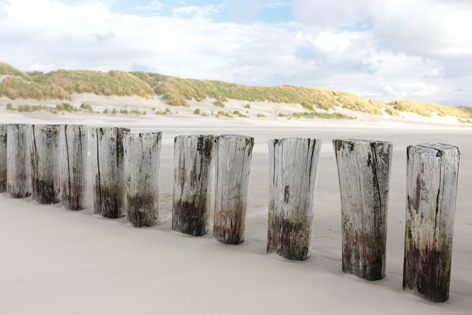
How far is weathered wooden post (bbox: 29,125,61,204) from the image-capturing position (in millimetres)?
3422

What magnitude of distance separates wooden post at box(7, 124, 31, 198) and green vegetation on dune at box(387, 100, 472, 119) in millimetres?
35361

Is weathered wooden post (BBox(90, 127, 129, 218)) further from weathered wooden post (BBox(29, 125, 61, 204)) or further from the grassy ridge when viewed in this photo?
the grassy ridge

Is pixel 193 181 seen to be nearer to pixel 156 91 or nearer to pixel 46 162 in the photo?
pixel 46 162

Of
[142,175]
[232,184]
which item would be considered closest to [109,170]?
[142,175]

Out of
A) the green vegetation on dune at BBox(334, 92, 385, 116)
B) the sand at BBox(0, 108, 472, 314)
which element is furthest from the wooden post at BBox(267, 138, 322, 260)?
the green vegetation on dune at BBox(334, 92, 385, 116)

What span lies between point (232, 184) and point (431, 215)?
1.26 m

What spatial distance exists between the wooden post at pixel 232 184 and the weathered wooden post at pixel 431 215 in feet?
3.51

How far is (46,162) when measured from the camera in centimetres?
343

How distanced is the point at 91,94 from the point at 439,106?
3725 centimetres

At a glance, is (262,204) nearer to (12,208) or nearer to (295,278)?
(295,278)

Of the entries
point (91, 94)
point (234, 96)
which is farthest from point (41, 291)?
point (234, 96)

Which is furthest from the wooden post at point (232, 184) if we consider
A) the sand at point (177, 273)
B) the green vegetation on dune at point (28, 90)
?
the green vegetation on dune at point (28, 90)

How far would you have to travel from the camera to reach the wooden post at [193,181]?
2602 mm

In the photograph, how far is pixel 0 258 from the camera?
7.49 ft
